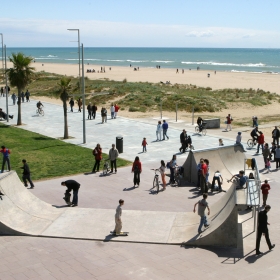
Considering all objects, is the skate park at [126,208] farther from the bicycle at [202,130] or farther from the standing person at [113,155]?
the bicycle at [202,130]

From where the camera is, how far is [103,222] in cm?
1475

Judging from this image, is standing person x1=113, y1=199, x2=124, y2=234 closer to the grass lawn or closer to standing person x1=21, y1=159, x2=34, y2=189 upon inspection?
standing person x1=21, y1=159, x2=34, y2=189

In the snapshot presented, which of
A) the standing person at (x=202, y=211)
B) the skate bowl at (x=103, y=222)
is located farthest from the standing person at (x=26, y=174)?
the standing person at (x=202, y=211)

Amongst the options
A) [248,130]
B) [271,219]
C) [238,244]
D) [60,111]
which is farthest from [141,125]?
[238,244]

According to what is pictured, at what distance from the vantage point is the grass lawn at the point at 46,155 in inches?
843

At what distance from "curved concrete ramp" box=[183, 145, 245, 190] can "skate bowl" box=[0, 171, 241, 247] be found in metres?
4.23

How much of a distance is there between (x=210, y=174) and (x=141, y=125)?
14.7 meters

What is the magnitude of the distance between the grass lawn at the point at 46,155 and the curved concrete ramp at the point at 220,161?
4.14 metres

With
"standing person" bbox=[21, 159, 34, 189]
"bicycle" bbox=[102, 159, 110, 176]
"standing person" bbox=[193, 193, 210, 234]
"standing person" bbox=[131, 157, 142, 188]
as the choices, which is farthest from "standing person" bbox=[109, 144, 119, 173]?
"standing person" bbox=[193, 193, 210, 234]

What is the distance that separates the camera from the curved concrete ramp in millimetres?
19375

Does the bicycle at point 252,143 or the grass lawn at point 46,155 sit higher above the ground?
the bicycle at point 252,143

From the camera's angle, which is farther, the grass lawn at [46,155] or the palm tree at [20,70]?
the palm tree at [20,70]

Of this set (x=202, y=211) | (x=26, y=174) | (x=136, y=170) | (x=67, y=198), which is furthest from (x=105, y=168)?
(x=202, y=211)

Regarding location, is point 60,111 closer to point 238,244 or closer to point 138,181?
point 138,181
